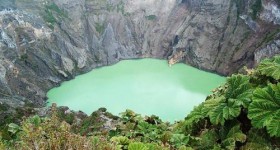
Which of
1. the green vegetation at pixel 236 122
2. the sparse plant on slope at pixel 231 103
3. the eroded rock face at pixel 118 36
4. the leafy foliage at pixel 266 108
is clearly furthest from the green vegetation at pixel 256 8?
the leafy foliage at pixel 266 108

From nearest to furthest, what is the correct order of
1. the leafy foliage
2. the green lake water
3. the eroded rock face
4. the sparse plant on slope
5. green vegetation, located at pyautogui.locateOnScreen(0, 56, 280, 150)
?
the leafy foliage, green vegetation, located at pyautogui.locateOnScreen(0, 56, 280, 150), the sparse plant on slope, the green lake water, the eroded rock face

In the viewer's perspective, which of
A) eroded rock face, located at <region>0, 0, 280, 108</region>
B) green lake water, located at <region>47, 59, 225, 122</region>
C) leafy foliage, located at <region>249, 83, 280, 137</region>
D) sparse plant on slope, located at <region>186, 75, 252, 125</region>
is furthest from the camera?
eroded rock face, located at <region>0, 0, 280, 108</region>

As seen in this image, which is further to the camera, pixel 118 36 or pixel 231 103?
pixel 118 36

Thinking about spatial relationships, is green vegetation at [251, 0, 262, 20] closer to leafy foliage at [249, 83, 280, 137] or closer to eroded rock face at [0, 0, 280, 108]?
eroded rock face at [0, 0, 280, 108]

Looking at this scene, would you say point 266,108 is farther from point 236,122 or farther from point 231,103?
point 236,122

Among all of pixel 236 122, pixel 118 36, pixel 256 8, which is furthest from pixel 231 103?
pixel 118 36

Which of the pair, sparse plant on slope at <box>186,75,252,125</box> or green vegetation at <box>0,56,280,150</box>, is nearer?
green vegetation at <box>0,56,280,150</box>

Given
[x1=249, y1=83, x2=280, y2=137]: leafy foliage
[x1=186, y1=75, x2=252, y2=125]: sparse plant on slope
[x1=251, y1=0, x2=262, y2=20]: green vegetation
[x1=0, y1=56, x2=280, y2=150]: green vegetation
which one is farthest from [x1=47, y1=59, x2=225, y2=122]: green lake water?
[x1=249, y1=83, x2=280, y2=137]: leafy foliage
